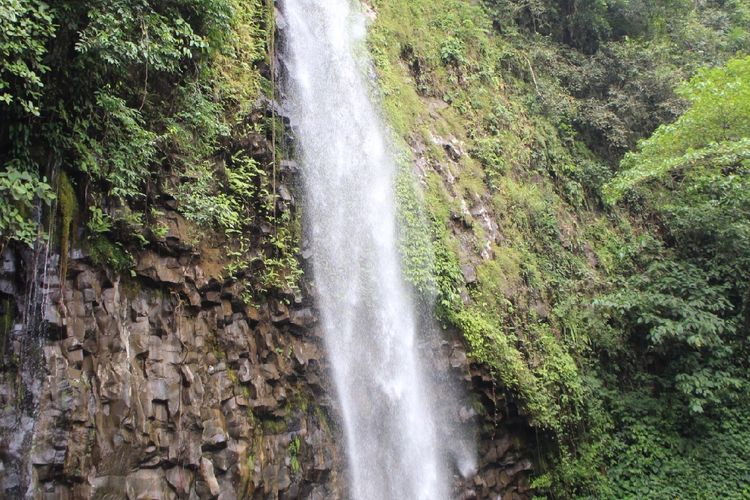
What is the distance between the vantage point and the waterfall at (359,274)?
7.72 m

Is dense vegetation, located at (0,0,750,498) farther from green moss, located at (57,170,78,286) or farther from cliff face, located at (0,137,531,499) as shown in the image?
cliff face, located at (0,137,531,499)

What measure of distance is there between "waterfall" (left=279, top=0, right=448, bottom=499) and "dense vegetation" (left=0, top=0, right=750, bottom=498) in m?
0.55

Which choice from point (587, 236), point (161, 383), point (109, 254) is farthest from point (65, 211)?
point (587, 236)

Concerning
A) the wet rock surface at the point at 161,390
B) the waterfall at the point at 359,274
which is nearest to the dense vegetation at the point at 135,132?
the wet rock surface at the point at 161,390

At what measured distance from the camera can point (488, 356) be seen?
28.5 ft

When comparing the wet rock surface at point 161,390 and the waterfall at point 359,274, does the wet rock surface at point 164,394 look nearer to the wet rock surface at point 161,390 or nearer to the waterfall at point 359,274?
the wet rock surface at point 161,390

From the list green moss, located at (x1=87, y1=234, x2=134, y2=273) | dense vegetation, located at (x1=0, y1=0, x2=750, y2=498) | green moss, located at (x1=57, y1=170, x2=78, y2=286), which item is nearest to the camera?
green moss, located at (x1=57, y1=170, x2=78, y2=286)

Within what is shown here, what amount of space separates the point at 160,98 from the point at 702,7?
1926 cm

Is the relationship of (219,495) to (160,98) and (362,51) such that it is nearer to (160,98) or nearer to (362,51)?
(160,98)

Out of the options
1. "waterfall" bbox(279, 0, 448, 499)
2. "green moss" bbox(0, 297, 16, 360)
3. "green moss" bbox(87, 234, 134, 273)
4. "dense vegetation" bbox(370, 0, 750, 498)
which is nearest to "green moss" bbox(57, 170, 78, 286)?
"green moss" bbox(87, 234, 134, 273)

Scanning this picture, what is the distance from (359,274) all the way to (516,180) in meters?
5.17

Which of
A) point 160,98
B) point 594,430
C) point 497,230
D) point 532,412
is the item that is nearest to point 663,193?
point 497,230

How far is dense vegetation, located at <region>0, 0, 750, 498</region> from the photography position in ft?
17.7

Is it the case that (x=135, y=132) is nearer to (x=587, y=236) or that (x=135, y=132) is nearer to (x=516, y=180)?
(x=516, y=180)
